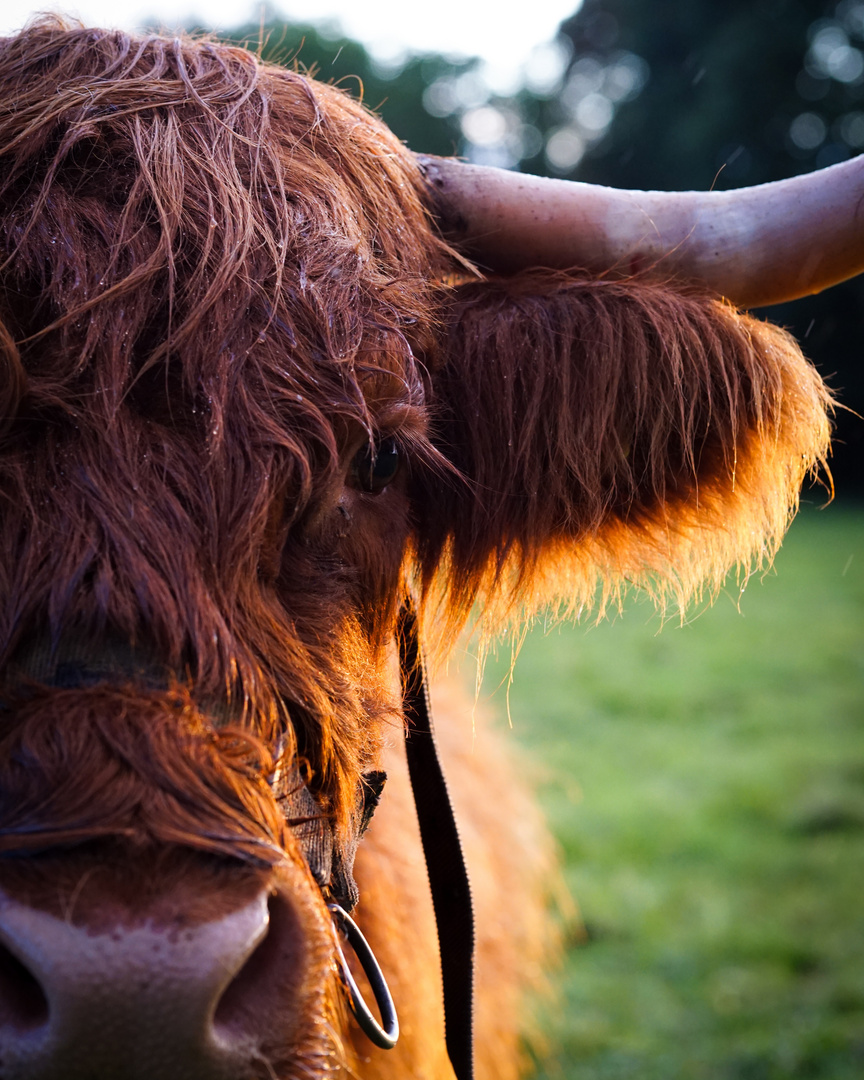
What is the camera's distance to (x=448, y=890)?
195 cm

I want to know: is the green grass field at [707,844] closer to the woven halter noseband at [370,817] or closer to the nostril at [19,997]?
the woven halter noseband at [370,817]

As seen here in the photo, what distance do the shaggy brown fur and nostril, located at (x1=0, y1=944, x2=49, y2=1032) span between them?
13 cm

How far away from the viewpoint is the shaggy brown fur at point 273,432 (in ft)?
3.70

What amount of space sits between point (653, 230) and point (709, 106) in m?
24.2

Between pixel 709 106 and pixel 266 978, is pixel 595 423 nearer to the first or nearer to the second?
pixel 266 978

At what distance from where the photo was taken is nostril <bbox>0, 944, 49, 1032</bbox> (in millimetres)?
943

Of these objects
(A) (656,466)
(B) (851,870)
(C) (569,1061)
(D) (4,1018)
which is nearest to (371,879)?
(A) (656,466)

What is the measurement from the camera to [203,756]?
3.55 feet

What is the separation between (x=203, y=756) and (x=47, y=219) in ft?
2.65

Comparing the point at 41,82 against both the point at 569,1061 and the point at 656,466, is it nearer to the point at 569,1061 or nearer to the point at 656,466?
the point at 656,466

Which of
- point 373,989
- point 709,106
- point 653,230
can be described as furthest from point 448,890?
point 709,106

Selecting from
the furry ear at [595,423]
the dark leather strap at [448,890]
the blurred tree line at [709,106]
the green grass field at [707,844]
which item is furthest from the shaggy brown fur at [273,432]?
the blurred tree line at [709,106]

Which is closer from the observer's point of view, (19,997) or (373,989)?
(19,997)

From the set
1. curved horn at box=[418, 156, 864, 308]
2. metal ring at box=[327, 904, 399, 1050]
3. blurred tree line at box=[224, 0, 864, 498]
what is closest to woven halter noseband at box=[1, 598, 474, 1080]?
metal ring at box=[327, 904, 399, 1050]
